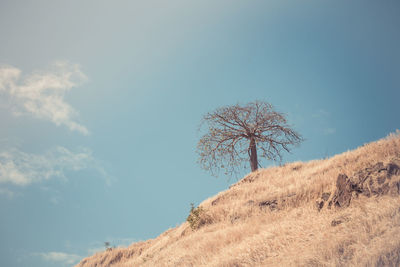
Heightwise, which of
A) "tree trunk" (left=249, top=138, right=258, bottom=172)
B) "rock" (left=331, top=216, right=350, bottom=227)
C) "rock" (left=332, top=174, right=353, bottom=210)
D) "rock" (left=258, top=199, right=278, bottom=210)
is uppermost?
"tree trunk" (left=249, top=138, right=258, bottom=172)

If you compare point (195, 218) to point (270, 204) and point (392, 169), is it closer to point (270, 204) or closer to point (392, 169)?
point (270, 204)

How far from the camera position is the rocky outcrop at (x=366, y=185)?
7.82 meters

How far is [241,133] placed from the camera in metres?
23.7

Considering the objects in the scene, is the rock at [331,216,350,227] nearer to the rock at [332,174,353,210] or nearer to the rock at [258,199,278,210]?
the rock at [332,174,353,210]

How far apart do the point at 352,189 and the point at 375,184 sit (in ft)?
2.04

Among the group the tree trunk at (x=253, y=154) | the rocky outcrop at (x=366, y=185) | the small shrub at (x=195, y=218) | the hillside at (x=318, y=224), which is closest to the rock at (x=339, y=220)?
the hillside at (x=318, y=224)

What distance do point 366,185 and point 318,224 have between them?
2.12 meters

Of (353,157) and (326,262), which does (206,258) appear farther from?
(353,157)

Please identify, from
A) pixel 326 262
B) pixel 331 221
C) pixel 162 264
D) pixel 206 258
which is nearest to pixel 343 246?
pixel 326 262

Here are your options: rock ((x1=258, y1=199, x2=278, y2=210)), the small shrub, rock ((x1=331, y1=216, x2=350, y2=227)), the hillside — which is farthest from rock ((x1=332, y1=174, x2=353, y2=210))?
the small shrub

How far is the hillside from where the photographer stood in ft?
18.1

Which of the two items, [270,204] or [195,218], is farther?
[195,218]

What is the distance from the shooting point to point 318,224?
7418mm

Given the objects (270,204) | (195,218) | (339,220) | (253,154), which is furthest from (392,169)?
(253,154)
